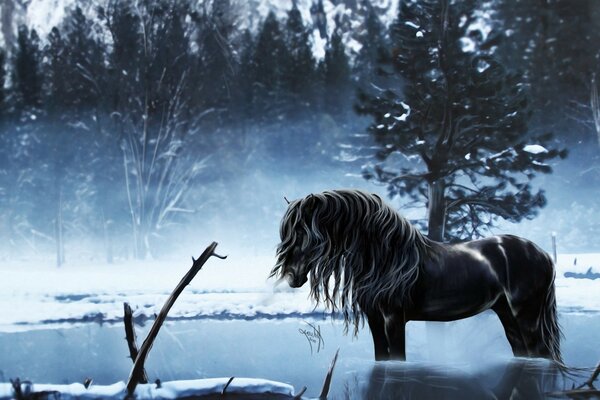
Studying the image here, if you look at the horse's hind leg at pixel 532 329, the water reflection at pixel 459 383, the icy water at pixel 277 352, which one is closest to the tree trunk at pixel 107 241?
the icy water at pixel 277 352

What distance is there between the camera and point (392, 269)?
5.61ft

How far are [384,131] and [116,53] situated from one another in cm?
112

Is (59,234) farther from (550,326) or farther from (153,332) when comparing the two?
(550,326)

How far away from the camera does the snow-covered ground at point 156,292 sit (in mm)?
2375

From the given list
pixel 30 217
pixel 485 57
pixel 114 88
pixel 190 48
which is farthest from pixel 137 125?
pixel 485 57

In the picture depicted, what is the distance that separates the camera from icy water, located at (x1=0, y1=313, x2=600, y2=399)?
1.96m

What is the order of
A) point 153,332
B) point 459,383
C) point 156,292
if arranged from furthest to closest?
point 156,292 < point 459,383 < point 153,332

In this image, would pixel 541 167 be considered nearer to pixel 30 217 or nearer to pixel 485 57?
pixel 485 57

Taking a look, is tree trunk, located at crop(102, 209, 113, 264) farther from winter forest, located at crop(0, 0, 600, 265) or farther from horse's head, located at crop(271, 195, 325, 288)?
horse's head, located at crop(271, 195, 325, 288)

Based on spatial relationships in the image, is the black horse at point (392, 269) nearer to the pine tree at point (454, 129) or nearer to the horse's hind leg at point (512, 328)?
the horse's hind leg at point (512, 328)

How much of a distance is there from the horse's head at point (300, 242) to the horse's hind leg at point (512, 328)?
57 centimetres

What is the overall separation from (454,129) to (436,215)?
0.33 meters

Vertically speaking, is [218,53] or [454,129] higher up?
[218,53]

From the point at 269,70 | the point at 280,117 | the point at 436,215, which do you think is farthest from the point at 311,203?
the point at 269,70
